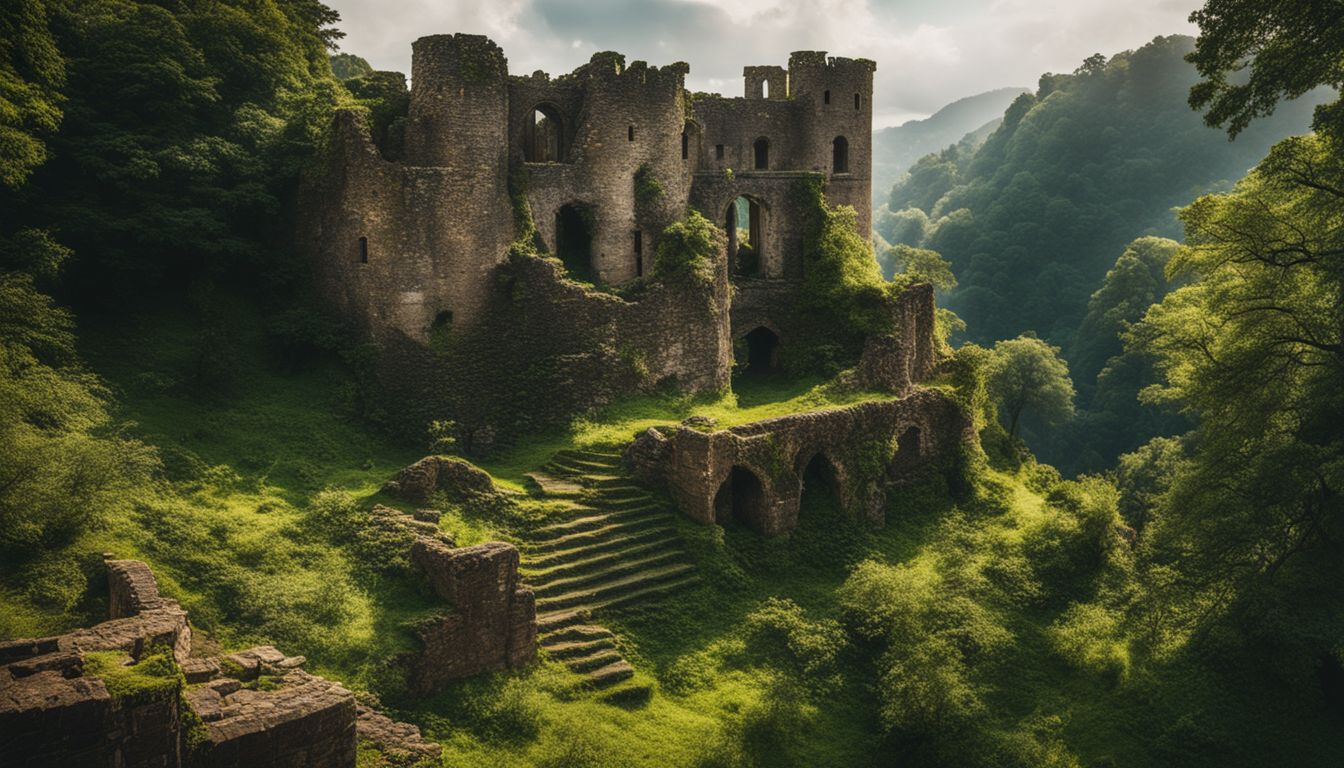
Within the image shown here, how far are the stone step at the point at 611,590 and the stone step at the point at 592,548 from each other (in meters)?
0.64

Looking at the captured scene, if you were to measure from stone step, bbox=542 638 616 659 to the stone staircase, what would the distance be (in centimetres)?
2

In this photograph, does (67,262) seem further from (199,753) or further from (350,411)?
(199,753)

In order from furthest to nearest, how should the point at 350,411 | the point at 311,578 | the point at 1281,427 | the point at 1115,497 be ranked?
the point at 1115,497 < the point at 350,411 < the point at 1281,427 < the point at 311,578

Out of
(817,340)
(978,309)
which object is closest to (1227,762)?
(817,340)

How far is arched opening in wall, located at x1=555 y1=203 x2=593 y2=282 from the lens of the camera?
25406mm

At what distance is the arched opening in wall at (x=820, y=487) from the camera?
22.2m

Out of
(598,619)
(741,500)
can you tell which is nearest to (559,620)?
(598,619)

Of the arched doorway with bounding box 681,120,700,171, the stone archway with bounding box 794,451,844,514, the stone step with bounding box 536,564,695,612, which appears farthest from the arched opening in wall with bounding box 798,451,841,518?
the arched doorway with bounding box 681,120,700,171

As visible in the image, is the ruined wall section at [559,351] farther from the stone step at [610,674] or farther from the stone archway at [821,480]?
the stone step at [610,674]

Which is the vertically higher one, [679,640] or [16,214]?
[16,214]

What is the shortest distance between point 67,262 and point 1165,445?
124ft

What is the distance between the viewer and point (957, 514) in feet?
78.8

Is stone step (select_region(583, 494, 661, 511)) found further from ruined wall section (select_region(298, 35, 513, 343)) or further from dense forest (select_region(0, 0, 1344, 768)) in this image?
ruined wall section (select_region(298, 35, 513, 343))

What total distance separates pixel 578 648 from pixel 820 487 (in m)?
8.39
